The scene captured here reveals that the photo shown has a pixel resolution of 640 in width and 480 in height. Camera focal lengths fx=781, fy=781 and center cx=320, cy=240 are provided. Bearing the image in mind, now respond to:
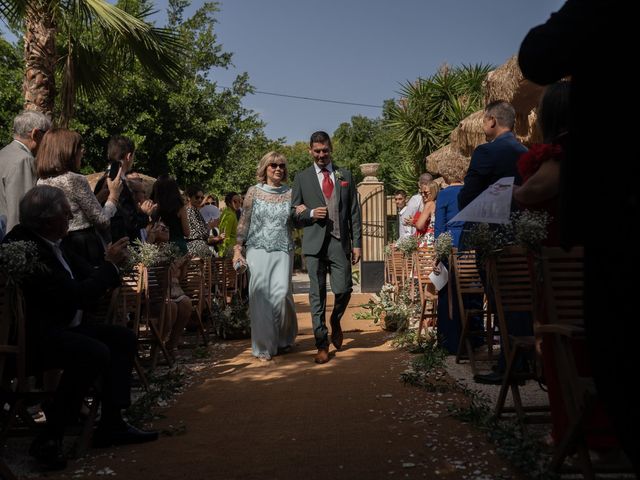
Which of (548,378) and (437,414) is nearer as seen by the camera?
(548,378)

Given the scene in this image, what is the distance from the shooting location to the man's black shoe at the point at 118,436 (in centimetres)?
466

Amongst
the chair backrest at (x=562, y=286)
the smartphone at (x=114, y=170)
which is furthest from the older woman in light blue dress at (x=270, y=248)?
the chair backrest at (x=562, y=286)

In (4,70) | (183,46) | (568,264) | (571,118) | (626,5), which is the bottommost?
(568,264)

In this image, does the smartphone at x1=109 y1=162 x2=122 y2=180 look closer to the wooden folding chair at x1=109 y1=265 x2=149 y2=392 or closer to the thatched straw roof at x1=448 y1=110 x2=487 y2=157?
the wooden folding chair at x1=109 y1=265 x2=149 y2=392

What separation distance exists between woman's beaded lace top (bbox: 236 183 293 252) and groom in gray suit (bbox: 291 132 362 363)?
7.8 inches

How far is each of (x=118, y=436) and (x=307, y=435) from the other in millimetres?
1132

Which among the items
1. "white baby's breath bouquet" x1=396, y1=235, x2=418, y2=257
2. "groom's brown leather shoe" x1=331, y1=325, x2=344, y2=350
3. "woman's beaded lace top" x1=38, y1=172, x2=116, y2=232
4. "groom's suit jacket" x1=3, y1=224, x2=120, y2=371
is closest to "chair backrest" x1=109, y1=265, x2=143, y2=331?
"woman's beaded lace top" x1=38, y1=172, x2=116, y2=232

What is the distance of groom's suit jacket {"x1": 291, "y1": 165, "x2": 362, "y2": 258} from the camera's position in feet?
26.6

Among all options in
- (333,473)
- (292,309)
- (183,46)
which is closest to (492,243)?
(333,473)

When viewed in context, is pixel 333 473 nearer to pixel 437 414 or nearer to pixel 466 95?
pixel 437 414

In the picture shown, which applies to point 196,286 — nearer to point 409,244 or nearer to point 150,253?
point 409,244

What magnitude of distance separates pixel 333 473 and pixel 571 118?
103 inches

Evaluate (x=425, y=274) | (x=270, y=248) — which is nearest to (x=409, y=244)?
(x=425, y=274)

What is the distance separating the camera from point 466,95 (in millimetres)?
21859
